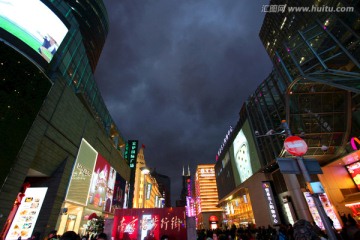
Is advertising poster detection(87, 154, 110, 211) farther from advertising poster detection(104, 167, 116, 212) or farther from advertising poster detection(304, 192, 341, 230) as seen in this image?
advertising poster detection(304, 192, 341, 230)

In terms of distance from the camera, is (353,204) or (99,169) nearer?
(353,204)

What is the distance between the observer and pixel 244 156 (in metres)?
36.2

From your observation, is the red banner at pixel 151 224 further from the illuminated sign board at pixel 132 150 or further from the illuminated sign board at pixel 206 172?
the illuminated sign board at pixel 206 172

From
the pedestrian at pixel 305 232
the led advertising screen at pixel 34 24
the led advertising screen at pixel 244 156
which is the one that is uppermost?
the led advertising screen at pixel 34 24

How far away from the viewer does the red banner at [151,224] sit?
11641 millimetres

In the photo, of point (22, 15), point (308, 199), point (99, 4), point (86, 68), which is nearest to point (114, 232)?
point (22, 15)

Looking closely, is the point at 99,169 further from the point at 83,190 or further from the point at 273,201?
the point at 273,201

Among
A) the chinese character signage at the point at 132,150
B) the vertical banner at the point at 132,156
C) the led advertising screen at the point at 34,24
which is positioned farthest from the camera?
the chinese character signage at the point at 132,150

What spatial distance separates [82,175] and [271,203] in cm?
2640

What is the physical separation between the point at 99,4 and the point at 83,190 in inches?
1999

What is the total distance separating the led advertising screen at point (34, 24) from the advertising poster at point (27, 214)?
43.8 feet

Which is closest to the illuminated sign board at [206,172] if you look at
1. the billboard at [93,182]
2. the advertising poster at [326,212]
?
the billboard at [93,182]

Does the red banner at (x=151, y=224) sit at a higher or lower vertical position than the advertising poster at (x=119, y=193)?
→ lower

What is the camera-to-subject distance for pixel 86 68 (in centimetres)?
2891
